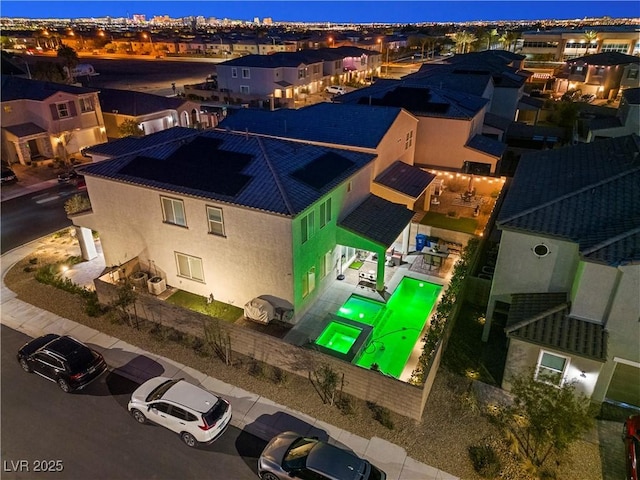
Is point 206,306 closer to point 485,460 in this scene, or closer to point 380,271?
point 380,271

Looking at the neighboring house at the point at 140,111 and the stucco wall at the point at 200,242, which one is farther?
the neighboring house at the point at 140,111

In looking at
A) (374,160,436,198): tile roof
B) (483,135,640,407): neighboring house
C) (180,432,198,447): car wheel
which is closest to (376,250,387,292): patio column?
(483,135,640,407): neighboring house

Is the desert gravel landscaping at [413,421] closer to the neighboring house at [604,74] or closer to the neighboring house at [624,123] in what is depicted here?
the neighboring house at [624,123]

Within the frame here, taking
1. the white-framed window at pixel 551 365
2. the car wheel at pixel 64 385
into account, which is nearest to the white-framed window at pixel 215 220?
the car wheel at pixel 64 385

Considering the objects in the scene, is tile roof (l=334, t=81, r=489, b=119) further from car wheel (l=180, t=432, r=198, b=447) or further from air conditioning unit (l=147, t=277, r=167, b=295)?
car wheel (l=180, t=432, r=198, b=447)

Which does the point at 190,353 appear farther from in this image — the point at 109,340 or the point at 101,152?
the point at 101,152

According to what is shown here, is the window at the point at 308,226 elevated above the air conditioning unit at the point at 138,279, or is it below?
above
